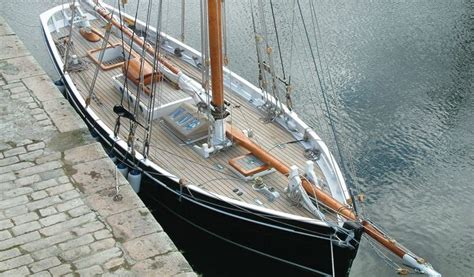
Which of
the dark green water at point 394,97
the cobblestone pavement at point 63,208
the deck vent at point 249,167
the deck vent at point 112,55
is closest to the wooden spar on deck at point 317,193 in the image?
the deck vent at point 249,167

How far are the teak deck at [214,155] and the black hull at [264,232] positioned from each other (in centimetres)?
40

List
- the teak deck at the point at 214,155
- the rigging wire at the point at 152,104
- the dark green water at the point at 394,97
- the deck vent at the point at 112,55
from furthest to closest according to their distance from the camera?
the deck vent at the point at 112,55 → the dark green water at the point at 394,97 → the rigging wire at the point at 152,104 → the teak deck at the point at 214,155

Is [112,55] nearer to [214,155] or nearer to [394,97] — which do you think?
[214,155]

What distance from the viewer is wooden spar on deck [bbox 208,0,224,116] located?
1455 cm

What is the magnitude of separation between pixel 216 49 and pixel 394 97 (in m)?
10.6

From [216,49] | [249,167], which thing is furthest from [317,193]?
[216,49]

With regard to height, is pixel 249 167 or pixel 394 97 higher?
pixel 394 97

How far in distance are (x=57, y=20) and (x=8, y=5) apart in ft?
25.9

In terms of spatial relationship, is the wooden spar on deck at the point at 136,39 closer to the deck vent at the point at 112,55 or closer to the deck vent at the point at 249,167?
the deck vent at the point at 112,55

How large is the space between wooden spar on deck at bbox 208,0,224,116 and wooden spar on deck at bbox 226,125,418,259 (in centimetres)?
89

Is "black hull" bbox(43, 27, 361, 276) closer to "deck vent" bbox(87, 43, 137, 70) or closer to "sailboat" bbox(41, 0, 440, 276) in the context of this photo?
"sailboat" bbox(41, 0, 440, 276)

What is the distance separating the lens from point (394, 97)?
2334 centimetres

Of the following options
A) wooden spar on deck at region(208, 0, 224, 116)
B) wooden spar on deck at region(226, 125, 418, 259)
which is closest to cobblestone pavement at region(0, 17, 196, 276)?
wooden spar on deck at region(208, 0, 224, 116)

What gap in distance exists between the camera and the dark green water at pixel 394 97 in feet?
57.4
